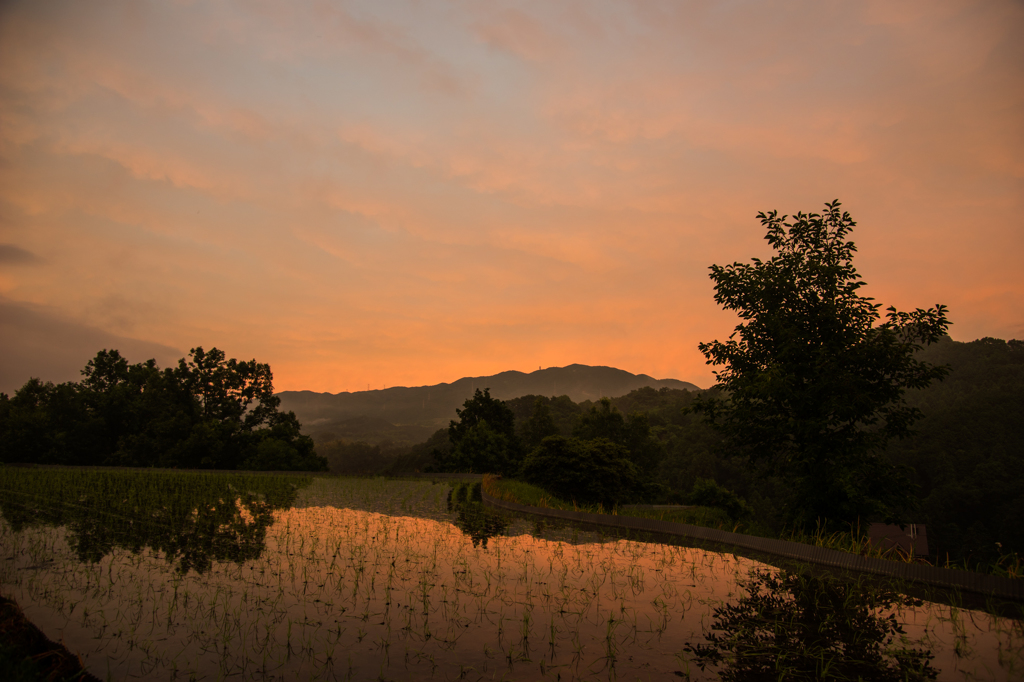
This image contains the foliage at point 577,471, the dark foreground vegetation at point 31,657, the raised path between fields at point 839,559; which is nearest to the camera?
the dark foreground vegetation at point 31,657

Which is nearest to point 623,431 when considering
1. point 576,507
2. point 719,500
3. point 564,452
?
point 719,500

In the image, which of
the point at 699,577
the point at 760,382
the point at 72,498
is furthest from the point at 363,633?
the point at 72,498

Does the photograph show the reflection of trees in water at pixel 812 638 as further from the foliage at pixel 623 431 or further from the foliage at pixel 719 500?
the foliage at pixel 623 431

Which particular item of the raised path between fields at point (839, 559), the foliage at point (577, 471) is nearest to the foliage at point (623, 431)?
the foliage at point (577, 471)

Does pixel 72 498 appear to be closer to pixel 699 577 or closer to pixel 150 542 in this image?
pixel 150 542

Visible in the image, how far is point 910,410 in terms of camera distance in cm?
1911

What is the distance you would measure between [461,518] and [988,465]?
7520cm

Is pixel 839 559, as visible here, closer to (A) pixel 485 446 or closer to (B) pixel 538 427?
(A) pixel 485 446

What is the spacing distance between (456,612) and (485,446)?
2627 inches

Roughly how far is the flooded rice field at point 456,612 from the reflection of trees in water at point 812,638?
0.13ft

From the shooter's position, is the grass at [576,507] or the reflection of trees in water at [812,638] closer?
the reflection of trees in water at [812,638]

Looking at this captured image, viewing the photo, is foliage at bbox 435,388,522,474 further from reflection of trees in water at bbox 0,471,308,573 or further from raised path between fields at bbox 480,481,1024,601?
raised path between fields at bbox 480,481,1024,601

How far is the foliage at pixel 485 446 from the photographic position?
244ft

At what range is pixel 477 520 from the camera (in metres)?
22.6
